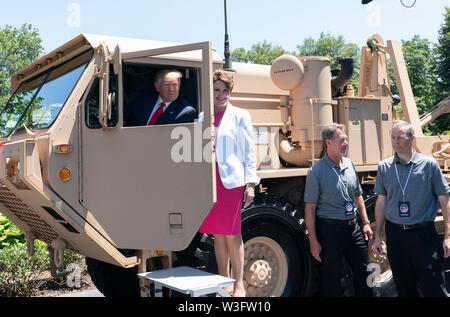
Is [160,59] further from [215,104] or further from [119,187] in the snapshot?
[119,187]

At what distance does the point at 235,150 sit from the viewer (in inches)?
157

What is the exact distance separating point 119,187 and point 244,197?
105 centimetres

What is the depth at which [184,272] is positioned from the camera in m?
4.05

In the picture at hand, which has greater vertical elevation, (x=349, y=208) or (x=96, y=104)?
(x=96, y=104)

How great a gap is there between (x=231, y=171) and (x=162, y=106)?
86 centimetres

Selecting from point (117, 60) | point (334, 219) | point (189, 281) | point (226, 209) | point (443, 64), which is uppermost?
point (443, 64)

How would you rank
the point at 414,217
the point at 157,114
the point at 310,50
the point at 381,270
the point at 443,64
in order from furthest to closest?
the point at 310,50, the point at 443,64, the point at 381,270, the point at 157,114, the point at 414,217

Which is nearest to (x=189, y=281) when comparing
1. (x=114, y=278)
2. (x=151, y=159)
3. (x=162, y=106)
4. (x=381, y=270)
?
(x=151, y=159)

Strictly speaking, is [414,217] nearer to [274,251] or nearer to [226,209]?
[274,251]

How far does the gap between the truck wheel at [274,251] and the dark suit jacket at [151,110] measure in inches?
43.4

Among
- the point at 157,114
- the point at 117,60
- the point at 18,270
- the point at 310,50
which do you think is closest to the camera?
the point at 117,60

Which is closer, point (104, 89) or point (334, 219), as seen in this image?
point (104, 89)

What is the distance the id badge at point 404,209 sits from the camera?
407cm

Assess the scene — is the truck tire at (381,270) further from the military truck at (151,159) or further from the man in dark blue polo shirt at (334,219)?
the man in dark blue polo shirt at (334,219)
